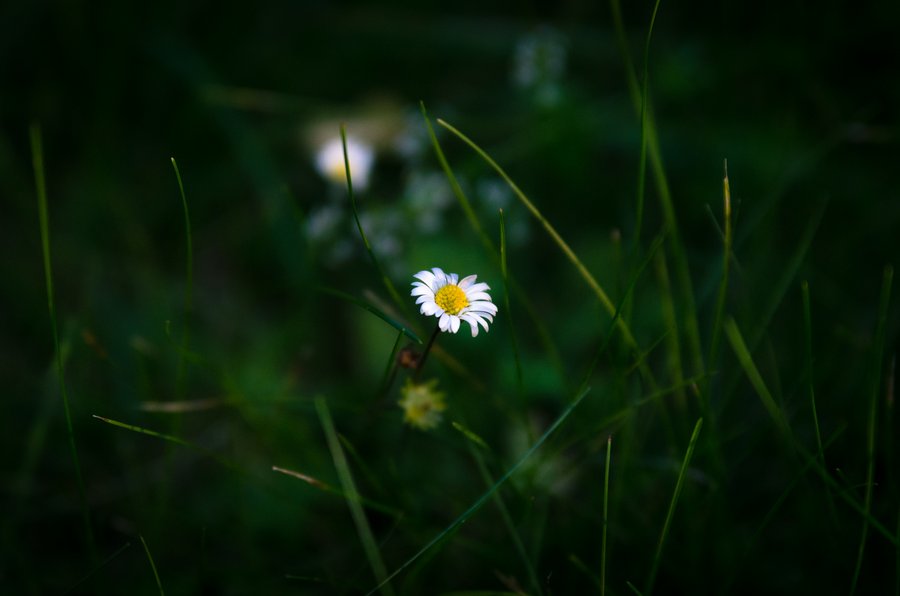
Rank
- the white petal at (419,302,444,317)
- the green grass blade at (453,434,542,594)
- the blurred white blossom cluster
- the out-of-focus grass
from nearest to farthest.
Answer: the white petal at (419,302,444,317) → the green grass blade at (453,434,542,594) → the out-of-focus grass → the blurred white blossom cluster

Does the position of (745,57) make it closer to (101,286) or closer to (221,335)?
(221,335)

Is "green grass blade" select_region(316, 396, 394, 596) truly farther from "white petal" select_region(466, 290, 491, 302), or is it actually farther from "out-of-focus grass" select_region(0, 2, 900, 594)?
"white petal" select_region(466, 290, 491, 302)

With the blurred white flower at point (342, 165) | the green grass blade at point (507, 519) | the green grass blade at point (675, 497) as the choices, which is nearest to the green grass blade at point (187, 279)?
the green grass blade at point (507, 519)

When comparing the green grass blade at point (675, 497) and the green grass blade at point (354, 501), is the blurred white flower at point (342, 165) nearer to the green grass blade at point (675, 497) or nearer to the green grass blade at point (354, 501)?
the green grass blade at point (354, 501)

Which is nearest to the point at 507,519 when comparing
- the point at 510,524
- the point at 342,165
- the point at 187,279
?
the point at 510,524

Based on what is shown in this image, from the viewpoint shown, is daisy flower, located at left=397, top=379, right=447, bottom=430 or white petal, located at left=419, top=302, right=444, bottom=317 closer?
white petal, located at left=419, top=302, right=444, bottom=317

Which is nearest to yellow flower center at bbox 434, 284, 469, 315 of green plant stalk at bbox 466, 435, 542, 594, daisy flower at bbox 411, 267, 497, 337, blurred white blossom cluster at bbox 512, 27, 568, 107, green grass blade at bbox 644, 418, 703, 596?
daisy flower at bbox 411, 267, 497, 337
